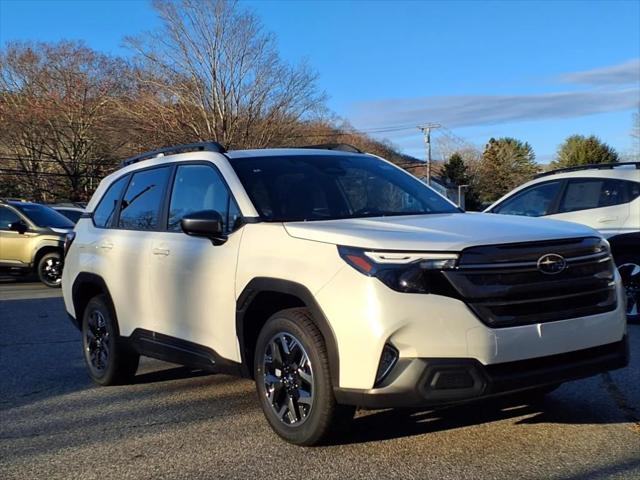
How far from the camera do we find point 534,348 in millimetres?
3752

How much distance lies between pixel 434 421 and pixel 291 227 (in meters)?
1.68

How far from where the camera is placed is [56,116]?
42.8m

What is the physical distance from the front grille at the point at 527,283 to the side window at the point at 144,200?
2.75 metres

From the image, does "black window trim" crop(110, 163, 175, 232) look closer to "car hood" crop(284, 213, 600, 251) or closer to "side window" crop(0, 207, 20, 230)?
"car hood" crop(284, 213, 600, 251)

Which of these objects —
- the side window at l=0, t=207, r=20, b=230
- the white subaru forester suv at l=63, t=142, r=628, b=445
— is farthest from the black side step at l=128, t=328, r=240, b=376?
the side window at l=0, t=207, r=20, b=230

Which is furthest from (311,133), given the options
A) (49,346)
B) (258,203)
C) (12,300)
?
(258,203)

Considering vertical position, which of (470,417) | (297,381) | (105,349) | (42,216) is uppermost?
(42,216)

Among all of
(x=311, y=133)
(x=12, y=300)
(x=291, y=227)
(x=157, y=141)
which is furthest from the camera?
(x=311, y=133)

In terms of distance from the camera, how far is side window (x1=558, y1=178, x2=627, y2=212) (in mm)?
8961

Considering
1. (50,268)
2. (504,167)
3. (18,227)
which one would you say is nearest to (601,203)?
(50,268)

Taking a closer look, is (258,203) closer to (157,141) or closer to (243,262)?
(243,262)

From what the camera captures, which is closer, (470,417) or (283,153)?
(470,417)

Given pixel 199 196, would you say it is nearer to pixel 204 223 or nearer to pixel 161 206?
pixel 161 206

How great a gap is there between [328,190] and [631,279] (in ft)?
17.5
